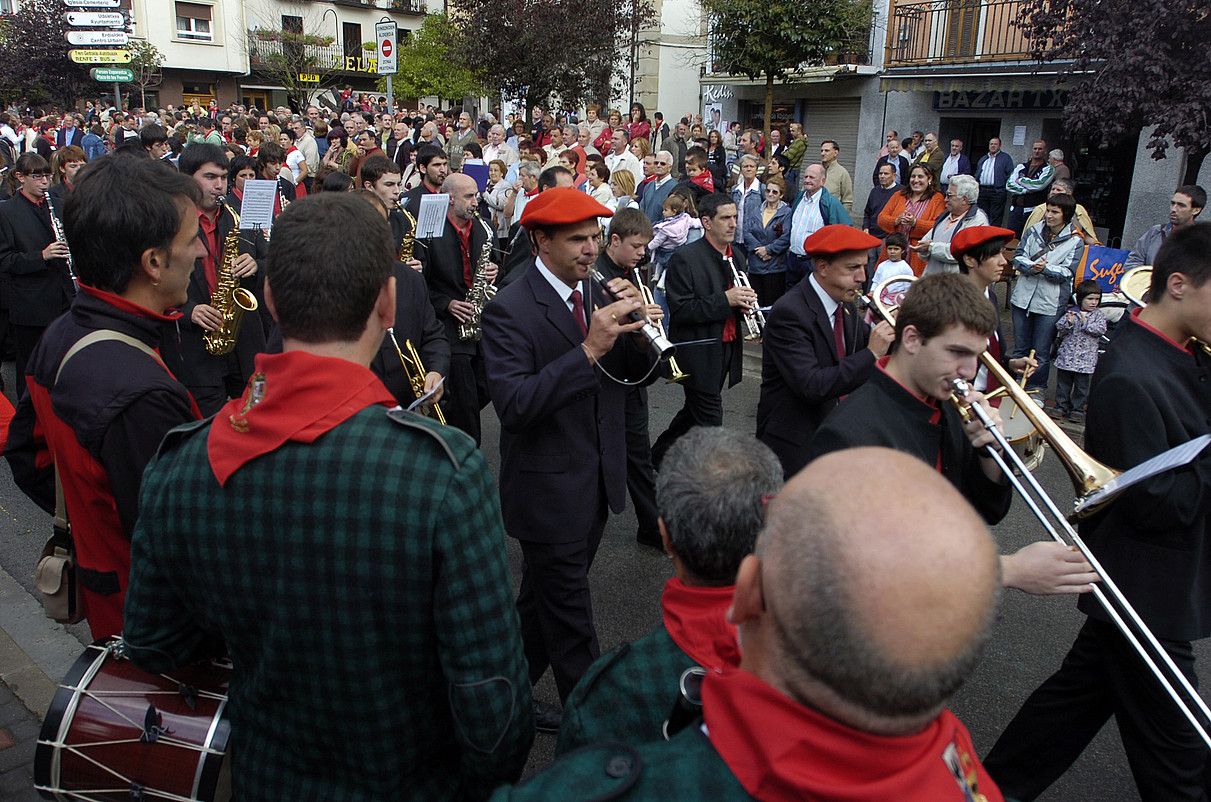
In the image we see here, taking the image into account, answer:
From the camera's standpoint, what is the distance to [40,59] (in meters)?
33.2

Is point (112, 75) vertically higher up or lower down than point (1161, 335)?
higher up

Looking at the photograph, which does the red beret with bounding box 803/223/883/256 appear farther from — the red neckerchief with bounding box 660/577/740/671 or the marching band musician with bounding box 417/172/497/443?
the red neckerchief with bounding box 660/577/740/671

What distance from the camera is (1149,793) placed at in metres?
2.81

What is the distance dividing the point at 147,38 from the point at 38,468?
141 feet

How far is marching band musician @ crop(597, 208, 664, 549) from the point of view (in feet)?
16.8

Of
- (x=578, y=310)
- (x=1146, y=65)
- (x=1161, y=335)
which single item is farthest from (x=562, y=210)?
(x=1146, y=65)

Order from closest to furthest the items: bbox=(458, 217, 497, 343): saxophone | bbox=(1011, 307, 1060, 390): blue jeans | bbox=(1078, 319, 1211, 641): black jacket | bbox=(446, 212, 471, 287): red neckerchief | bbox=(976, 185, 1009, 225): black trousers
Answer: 1. bbox=(1078, 319, 1211, 641): black jacket
2. bbox=(458, 217, 497, 343): saxophone
3. bbox=(446, 212, 471, 287): red neckerchief
4. bbox=(1011, 307, 1060, 390): blue jeans
5. bbox=(976, 185, 1009, 225): black trousers

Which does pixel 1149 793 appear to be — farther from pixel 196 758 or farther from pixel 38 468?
pixel 38 468

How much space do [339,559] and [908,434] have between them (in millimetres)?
1884

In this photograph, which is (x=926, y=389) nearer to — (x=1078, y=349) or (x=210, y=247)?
→ (x=210, y=247)

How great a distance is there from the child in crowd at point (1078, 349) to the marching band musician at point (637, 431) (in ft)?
12.8

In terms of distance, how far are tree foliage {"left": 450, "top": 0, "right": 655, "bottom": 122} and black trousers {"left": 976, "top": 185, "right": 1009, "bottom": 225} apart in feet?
32.7

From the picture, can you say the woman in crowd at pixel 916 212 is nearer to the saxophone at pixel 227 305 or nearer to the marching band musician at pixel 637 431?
the marching band musician at pixel 637 431

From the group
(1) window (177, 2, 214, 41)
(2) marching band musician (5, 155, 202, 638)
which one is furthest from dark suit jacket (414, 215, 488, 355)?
(1) window (177, 2, 214, 41)
